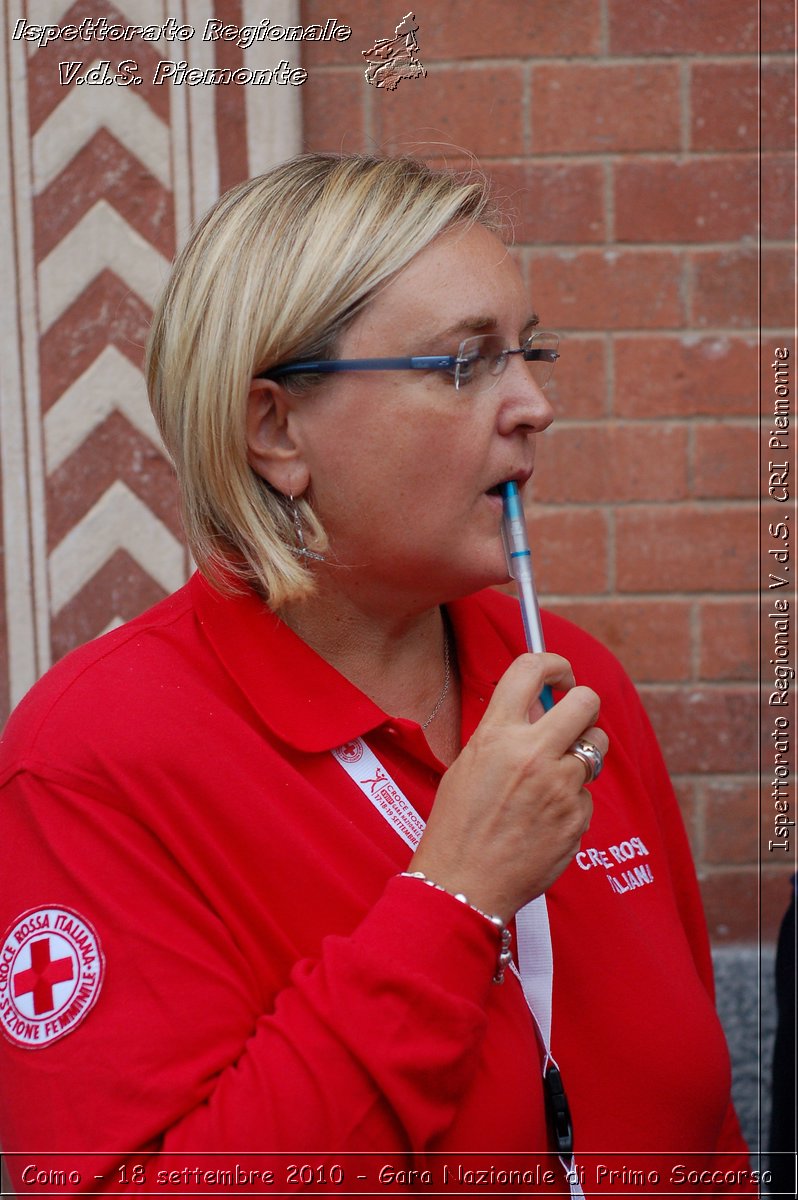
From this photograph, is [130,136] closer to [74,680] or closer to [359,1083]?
[74,680]

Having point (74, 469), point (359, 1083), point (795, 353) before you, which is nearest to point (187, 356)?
point (359, 1083)

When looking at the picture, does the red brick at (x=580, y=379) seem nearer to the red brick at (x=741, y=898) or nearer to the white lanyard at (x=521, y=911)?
the red brick at (x=741, y=898)

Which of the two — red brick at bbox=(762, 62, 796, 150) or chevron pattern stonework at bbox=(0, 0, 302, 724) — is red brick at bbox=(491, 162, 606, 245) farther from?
chevron pattern stonework at bbox=(0, 0, 302, 724)

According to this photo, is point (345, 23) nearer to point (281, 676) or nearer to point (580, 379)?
point (580, 379)

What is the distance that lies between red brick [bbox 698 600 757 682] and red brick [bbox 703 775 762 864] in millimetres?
265

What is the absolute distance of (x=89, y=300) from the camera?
99.7 inches

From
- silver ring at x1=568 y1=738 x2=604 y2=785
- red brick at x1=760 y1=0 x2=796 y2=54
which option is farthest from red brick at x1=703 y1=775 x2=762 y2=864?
red brick at x1=760 y1=0 x2=796 y2=54

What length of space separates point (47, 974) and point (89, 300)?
5.53ft

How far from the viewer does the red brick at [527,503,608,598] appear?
2.58m

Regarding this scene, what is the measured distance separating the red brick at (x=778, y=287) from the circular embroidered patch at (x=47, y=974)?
78.6 inches

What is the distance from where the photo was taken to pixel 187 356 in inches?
61.4

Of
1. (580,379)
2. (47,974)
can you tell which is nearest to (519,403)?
(47,974)

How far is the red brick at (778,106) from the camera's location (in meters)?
2.54

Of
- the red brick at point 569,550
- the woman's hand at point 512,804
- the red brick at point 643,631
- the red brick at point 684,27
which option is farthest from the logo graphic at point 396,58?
the woman's hand at point 512,804
